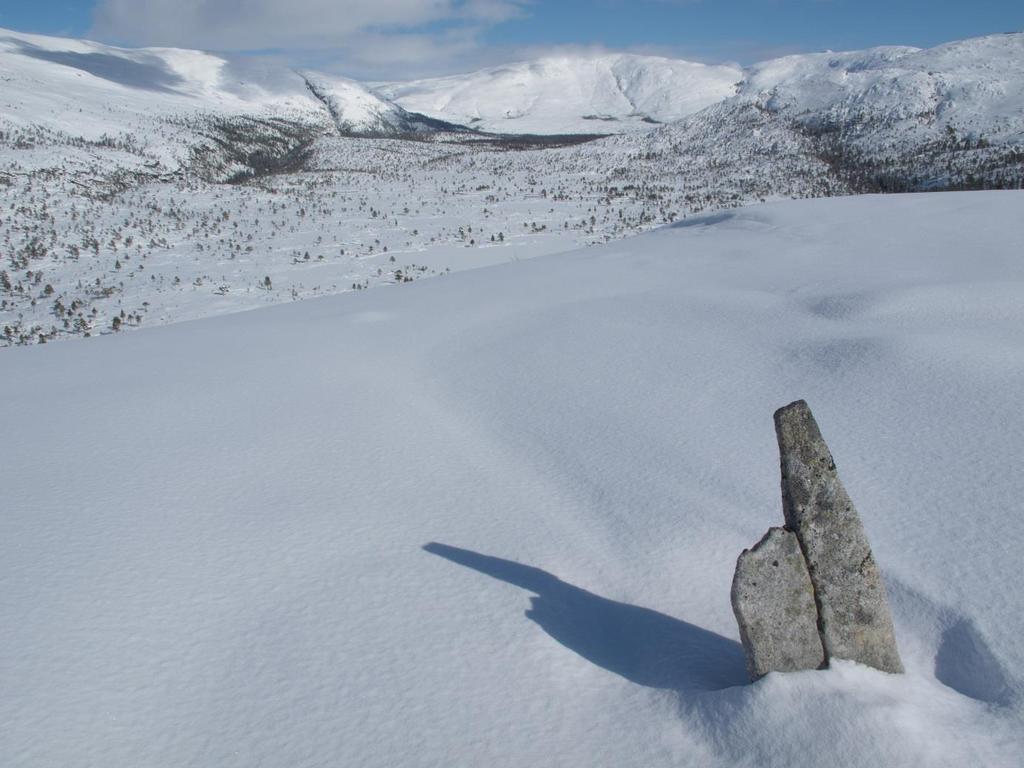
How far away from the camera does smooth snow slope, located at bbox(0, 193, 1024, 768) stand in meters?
2.75

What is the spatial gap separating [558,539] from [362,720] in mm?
1728

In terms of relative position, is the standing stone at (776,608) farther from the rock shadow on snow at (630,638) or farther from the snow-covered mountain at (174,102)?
the snow-covered mountain at (174,102)

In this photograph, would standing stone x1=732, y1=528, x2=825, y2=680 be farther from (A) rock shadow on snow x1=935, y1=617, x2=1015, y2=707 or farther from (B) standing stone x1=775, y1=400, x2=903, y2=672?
(A) rock shadow on snow x1=935, y1=617, x2=1015, y2=707

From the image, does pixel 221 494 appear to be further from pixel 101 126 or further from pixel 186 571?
pixel 101 126

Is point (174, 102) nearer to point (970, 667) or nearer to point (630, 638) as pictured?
point (630, 638)

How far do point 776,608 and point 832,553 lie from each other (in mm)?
385

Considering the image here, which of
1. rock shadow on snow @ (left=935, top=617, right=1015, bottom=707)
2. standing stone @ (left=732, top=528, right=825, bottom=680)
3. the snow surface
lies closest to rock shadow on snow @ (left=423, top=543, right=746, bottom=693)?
standing stone @ (left=732, top=528, right=825, bottom=680)

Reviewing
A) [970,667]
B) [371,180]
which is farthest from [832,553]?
[371,180]

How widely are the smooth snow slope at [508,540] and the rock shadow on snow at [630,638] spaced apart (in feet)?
0.05

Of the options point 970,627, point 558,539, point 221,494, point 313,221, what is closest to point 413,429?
point 221,494

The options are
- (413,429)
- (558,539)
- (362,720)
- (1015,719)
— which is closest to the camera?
(1015,719)

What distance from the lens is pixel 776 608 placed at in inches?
112

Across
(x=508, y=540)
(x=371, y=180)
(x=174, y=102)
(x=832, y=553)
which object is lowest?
(x=508, y=540)

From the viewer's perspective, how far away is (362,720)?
2.83 metres
